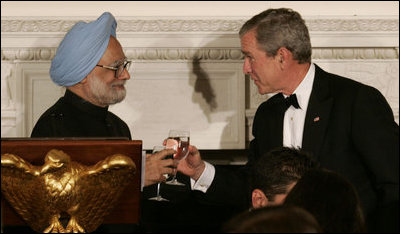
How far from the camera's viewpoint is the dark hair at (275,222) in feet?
3.07

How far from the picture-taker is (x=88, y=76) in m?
2.63

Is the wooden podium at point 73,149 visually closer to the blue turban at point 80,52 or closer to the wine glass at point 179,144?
the wine glass at point 179,144

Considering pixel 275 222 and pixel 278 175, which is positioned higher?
pixel 275 222

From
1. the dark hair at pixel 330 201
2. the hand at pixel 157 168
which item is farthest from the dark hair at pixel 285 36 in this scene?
the dark hair at pixel 330 201

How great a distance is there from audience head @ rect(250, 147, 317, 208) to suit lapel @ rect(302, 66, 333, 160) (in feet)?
1.99

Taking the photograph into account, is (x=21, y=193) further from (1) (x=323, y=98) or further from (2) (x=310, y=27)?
(2) (x=310, y=27)

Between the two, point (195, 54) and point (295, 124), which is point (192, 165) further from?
point (195, 54)

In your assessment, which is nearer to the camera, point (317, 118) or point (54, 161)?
point (54, 161)

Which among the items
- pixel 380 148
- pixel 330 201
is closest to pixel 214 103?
pixel 380 148

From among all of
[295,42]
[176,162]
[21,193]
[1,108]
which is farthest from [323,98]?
[1,108]

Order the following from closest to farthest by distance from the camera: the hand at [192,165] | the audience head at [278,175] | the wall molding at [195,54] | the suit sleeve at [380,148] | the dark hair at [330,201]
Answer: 1. the dark hair at [330,201]
2. the audience head at [278,175]
3. the suit sleeve at [380,148]
4. the hand at [192,165]
5. the wall molding at [195,54]

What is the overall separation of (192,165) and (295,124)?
0.43 meters

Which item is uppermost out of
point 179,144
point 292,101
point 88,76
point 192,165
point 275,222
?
point 275,222

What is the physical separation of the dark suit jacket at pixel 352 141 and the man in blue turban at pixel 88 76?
0.52 metres
